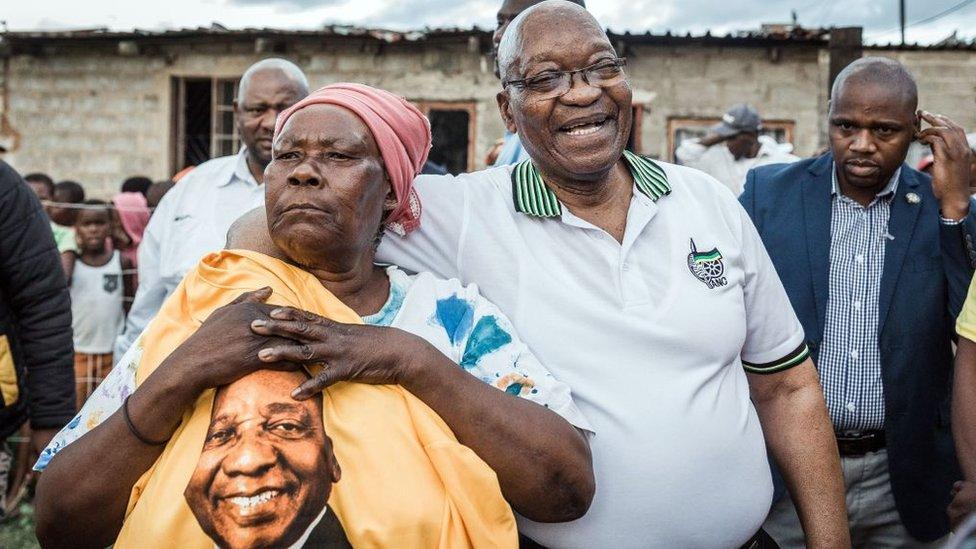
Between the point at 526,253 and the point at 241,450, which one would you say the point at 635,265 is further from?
the point at 241,450

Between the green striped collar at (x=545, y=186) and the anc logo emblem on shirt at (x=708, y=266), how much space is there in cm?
19

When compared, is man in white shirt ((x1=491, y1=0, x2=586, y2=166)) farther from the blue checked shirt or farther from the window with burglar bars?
the window with burglar bars

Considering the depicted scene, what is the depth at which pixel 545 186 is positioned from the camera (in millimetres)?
2404

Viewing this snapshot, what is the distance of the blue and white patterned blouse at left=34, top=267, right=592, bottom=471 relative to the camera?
1915mm

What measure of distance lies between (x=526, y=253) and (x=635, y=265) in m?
0.28

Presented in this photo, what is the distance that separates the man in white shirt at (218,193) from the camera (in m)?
4.02

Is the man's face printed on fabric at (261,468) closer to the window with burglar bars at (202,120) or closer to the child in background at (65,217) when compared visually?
the child in background at (65,217)

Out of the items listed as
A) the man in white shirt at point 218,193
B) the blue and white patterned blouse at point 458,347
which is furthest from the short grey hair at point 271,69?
the blue and white patterned blouse at point 458,347

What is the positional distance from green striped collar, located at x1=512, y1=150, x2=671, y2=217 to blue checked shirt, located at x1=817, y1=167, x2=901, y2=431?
1233 millimetres

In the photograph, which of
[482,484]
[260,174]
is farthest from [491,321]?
[260,174]

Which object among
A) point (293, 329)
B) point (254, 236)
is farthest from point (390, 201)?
point (293, 329)

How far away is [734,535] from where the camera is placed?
227 centimetres

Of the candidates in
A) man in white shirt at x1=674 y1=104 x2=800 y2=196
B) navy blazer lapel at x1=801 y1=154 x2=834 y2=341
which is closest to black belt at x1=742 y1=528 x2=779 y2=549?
navy blazer lapel at x1=801 y1=154 x2=834 y2=341

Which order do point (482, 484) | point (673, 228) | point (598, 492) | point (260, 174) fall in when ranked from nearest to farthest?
point (482, 484)
point (598, 492)
point (673, 228)
point (260, 174)
